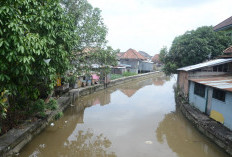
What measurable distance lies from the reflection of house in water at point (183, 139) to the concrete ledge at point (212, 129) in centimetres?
29

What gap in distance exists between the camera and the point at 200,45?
1442 cm

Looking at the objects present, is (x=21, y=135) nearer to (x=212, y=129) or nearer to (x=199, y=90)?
(x=212, y=129)

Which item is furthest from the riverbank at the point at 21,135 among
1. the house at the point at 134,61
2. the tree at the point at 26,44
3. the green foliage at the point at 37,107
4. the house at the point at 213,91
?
the house at the point at 134,61

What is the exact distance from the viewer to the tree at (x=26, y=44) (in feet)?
13.2

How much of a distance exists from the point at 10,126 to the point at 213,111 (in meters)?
9.23

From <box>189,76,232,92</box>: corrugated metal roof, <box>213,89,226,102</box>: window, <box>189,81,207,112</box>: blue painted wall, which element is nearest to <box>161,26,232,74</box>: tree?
<box>189,81,207,112</box>: blue painted wall

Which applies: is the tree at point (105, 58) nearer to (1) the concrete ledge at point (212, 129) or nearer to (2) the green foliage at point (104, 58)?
(2) the green foliage at point (104, 58)

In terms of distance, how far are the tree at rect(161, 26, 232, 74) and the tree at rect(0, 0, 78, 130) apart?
11.9 m

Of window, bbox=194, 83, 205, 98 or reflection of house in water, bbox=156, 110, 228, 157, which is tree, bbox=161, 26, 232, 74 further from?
reflection of house in water, bbox=156, 110, 228, 157

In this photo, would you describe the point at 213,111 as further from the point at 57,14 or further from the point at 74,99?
the point at 74,99

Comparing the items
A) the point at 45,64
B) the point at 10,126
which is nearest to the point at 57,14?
the point at 45,64

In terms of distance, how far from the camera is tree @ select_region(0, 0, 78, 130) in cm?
402

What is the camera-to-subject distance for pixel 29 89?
5668mm

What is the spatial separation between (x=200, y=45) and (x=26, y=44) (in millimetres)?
14539
